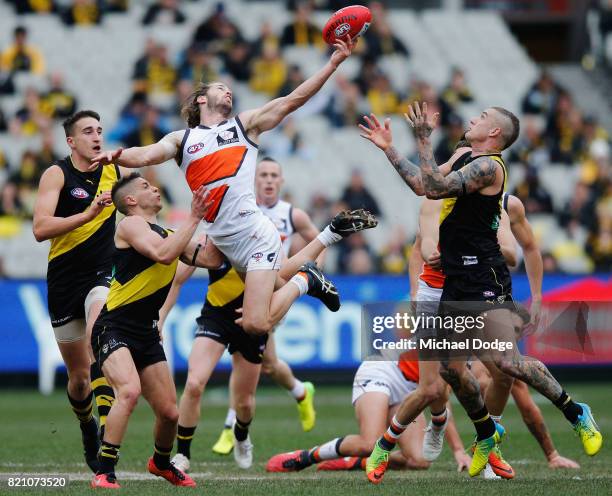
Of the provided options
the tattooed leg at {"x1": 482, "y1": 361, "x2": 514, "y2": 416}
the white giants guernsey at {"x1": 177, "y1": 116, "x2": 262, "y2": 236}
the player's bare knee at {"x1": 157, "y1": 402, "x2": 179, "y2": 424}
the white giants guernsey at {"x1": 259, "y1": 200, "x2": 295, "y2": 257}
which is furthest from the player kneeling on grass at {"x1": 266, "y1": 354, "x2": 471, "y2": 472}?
the white giants guernsey at {"x1": 259, "y1": 200, "x2": 295, "y2": 257}

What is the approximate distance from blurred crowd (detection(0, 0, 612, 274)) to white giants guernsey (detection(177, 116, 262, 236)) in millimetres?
9970

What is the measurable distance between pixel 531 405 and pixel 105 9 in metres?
16.4

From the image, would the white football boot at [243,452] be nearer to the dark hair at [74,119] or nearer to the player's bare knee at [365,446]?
the player's bare knee at [365,446]

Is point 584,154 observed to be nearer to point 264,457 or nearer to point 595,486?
point 264,457

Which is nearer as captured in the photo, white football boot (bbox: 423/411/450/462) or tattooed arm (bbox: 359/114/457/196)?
tattooed arm (bbox: 359/114/457/196)

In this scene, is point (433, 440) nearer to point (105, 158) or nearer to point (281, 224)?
point (281, 224)

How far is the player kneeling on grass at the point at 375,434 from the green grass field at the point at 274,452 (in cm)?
16

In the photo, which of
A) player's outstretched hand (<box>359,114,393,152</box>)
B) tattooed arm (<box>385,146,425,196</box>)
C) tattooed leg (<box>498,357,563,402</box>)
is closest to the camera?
tattooed arm (<box>385,146,425,196</box>)

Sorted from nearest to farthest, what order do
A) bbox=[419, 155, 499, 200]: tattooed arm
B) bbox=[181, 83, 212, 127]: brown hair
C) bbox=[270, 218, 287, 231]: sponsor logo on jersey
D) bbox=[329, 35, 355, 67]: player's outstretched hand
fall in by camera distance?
bbox=[419, 155, 499, 200]: tattooed arm < bbox=[329, 35, 355, 67]: player's outstretched hand < bbox=[181, 83, 212, 127]: brown hair < bbox=[270, 218, 287, 231]: sponsor logo on jersey

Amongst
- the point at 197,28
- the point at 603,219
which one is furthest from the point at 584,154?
the point at 197,28

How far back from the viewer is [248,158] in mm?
9414

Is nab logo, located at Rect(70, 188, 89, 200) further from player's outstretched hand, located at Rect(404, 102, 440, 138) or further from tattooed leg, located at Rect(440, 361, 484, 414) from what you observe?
tattooed leg, located at Rect(440, 361, 484, 414)

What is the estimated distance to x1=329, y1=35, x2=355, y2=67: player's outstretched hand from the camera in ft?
30.1

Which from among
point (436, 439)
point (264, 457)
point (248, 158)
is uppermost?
point (248, 158)
